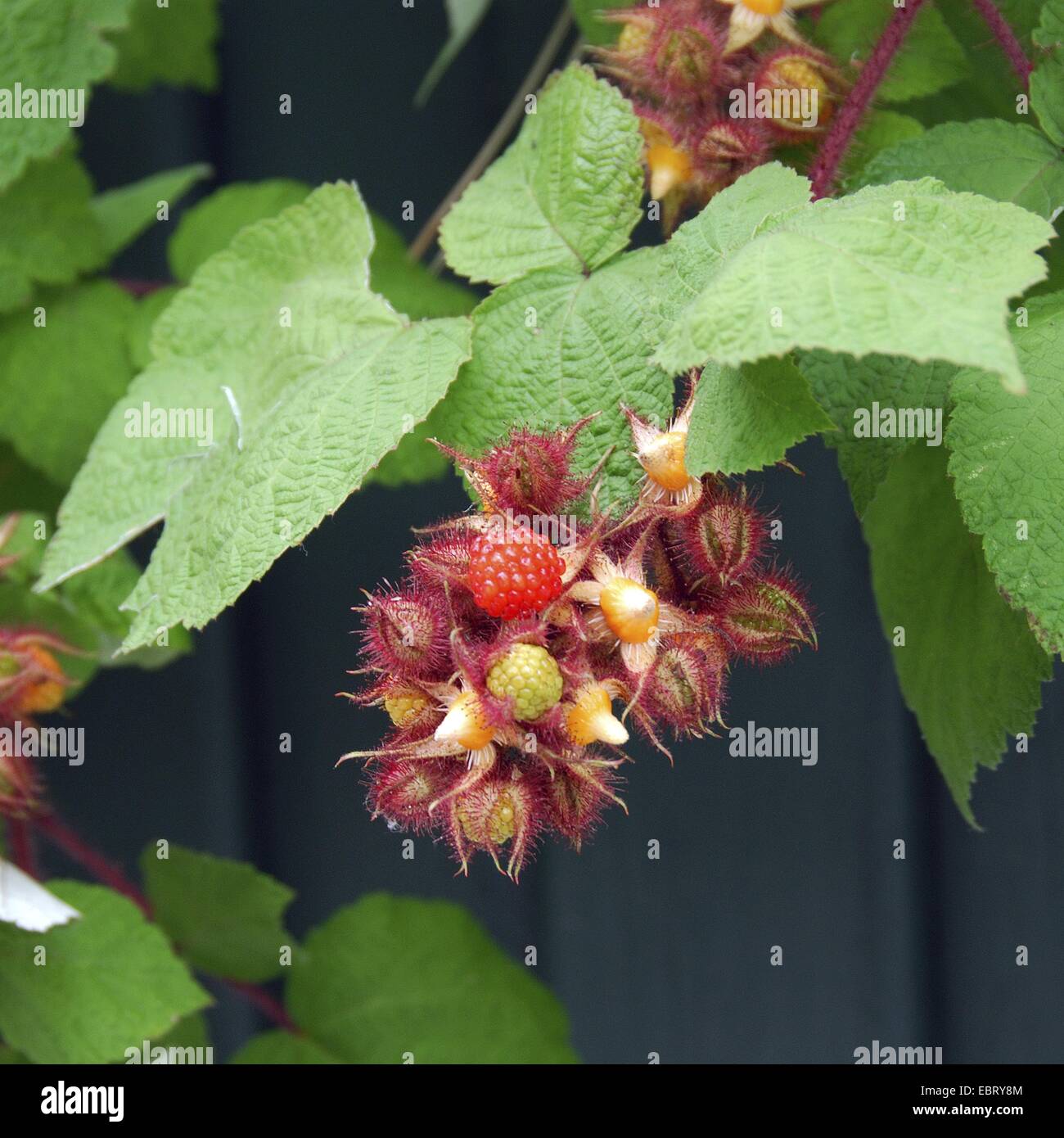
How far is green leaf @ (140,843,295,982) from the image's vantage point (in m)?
1.01

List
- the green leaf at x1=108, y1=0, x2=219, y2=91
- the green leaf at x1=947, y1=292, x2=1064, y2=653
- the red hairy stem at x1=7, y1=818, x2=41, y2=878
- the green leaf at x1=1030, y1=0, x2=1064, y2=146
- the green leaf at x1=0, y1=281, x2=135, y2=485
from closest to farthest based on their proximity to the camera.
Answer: the green leaf at x1=947, y1=292, x2=1064, y2=653
the green leaf at x1=1030, y1=0, x2=1064, y2=146
the red hairy stem at x1=7, y1=818, x2=41, y2=878
the green leaf at x1=0, y1=281, x2=135, y2=485
the green leaf at x1=108, y1=0, x2=219, y2=91

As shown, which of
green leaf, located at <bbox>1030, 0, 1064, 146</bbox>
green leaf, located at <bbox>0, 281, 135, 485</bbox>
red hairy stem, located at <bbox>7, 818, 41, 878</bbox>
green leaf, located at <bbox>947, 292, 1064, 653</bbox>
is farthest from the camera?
green leaf, located at <bbox>0, 281, 135, 485</bbox>

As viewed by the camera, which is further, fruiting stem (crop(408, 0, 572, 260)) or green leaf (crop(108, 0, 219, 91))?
green leaf (crop(108, 0, 219, 91))

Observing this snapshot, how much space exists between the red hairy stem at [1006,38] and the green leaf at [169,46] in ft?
2.52

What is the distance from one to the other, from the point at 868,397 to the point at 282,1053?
2.62 ft

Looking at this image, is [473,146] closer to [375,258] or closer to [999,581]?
[375,258]

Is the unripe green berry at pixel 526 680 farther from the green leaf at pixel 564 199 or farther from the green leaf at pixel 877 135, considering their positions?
the green leaf at pixel 877 135

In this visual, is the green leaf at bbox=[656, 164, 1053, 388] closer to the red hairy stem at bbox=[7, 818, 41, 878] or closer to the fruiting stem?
the fruiting stem

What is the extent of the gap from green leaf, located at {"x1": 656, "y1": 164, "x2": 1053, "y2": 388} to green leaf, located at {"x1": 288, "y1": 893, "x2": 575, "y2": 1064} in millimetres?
754

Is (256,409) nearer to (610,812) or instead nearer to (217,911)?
(217,911)

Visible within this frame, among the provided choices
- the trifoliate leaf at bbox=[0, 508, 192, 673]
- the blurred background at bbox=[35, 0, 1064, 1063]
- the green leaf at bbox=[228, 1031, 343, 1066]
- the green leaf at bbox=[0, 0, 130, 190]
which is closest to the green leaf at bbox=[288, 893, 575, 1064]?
the green leaf at bbox=[228, 1031, 343, 1066]

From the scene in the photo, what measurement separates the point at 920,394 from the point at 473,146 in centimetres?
78

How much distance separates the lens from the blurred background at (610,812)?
4.04 ft

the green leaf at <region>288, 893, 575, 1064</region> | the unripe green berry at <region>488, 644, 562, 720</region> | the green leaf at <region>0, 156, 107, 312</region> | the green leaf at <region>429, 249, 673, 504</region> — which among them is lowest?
the green leaf at <region>288, 893, 575, 1064</region>
